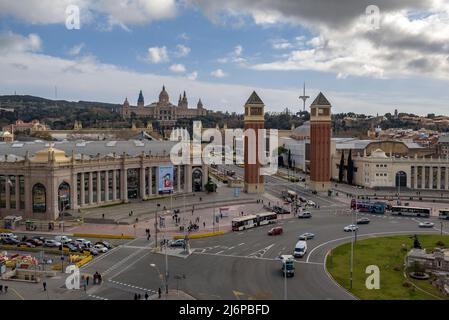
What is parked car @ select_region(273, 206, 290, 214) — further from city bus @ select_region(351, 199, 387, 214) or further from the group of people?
the group of people

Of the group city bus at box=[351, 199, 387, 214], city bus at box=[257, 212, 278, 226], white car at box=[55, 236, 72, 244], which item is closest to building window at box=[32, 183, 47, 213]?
white car at box=[55, 236, 72, 244]

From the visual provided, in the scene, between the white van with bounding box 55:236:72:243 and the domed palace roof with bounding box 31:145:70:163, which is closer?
the white van with bounding box 55:236:72:243

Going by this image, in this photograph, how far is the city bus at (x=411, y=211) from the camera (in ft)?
219

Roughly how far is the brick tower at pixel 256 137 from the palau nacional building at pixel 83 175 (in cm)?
875

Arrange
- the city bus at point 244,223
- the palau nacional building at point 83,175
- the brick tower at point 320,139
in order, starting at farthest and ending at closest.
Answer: the brick tower at point 320,139
the palau nacional building at point 83,175
the city bus at point 244,223

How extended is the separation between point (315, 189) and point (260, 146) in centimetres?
1325

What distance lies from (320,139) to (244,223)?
134 feet

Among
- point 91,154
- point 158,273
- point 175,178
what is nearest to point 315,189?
point 175,178

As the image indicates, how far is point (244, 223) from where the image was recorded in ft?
191

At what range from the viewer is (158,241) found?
51.5 metres

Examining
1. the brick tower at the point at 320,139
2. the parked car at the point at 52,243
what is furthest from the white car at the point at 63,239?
the brick tower at the point at 320,139

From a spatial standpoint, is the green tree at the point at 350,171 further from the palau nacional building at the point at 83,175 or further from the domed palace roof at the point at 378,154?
the palau nacional building at the point at 83,175

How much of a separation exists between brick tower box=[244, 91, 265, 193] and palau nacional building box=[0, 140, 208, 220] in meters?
8.75

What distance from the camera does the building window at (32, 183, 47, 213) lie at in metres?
62.1
